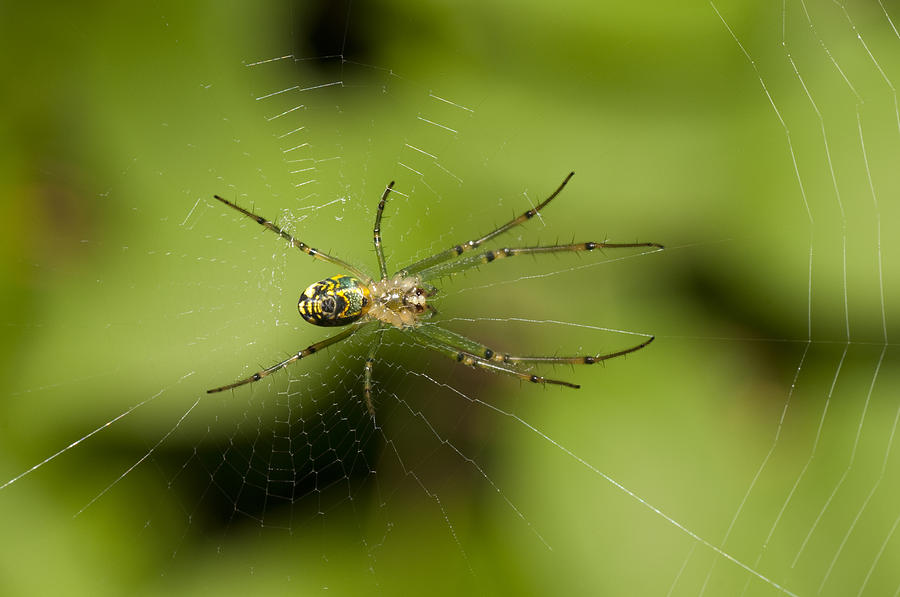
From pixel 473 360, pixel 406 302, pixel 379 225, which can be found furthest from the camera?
pixel 406 302

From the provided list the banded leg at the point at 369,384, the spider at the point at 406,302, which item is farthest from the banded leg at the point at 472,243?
the banded leg at the point at 369,384

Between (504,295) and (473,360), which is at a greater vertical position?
(504,295)

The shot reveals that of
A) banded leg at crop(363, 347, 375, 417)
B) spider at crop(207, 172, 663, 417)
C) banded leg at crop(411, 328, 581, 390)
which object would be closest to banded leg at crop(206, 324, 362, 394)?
spider at crop(207, 172, 663, 417)

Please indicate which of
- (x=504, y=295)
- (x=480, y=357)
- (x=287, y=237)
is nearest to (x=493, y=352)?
(x=480, y=357)

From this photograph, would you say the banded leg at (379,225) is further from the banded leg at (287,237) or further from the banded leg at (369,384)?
the banded leg at (369,384)

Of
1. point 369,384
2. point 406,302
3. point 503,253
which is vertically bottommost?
point 369,384

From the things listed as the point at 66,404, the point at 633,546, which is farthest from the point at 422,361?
the point at 66,404

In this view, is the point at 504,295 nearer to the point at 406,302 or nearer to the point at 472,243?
the point at 472,243
